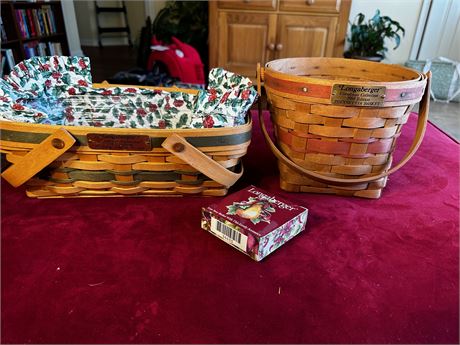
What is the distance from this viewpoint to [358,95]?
60 centimetres

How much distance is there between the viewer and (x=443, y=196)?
0.75 m

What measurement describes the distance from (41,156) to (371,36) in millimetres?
1781

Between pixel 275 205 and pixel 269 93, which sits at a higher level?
pixel 269 93

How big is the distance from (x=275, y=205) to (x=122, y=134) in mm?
292

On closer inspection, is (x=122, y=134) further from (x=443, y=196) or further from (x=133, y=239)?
(x=443, y=196)

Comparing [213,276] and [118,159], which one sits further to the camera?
[118,159]

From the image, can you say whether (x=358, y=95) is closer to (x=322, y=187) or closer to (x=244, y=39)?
(x=322, y=187)

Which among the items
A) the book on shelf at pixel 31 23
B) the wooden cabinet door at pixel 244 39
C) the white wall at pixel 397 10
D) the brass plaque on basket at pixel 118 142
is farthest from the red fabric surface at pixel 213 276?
the book on shelf at pixel 31 23

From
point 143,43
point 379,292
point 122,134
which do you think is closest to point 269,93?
point 122,134

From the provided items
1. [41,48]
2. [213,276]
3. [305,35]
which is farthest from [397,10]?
[41,48]

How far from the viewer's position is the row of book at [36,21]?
2199 mm

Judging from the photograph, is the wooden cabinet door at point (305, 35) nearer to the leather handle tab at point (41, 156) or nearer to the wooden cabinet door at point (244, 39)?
the wooden cabinet door at point (244, 39)

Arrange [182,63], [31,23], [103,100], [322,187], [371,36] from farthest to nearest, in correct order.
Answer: [31,23] → [371,36] → [182,63] → [103,100] → [322,187]

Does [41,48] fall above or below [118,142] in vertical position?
below
